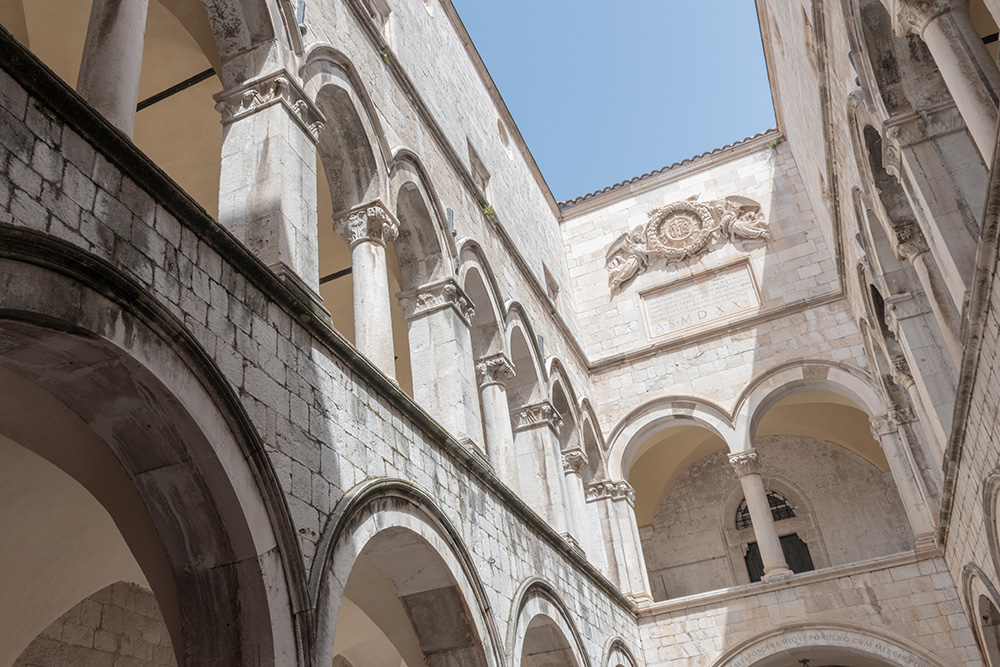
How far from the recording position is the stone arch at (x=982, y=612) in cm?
802

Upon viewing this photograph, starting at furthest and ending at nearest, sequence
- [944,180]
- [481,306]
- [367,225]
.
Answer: [481,306]
[367,225]
[944,180]

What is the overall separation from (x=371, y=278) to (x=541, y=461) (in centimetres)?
398

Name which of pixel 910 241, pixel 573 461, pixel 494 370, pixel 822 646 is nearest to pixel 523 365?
pixel 494 370

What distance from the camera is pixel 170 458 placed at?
377cm

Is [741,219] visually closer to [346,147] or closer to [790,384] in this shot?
[790,384]

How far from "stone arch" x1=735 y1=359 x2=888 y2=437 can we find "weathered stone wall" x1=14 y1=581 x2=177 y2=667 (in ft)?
27.5

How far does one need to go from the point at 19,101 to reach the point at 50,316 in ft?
2.72

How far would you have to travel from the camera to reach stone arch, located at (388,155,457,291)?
817 cm

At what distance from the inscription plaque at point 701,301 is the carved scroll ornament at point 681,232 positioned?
56 cm

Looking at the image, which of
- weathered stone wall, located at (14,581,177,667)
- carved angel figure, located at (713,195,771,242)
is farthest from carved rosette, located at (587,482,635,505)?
weathered stone wall, located at (14,581,177,667)

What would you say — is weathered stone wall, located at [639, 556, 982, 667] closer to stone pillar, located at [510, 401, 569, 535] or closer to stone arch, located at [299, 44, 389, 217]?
stone pillar, located at [510, 401, 569, 535]

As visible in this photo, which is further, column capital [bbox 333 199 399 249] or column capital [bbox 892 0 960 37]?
column capital [bbox 333 199 399 249]

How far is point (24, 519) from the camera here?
16.5 feet

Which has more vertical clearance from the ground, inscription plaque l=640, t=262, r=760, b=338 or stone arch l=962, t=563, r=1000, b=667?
inscription plaque l=640, t=262, r=760, b=338
